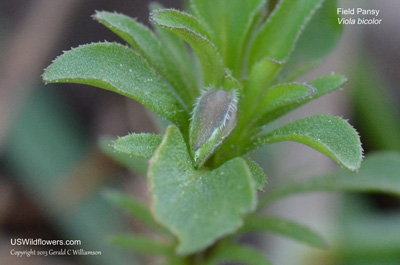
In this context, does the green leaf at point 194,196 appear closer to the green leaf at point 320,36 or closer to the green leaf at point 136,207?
the green leaf at point 136,207

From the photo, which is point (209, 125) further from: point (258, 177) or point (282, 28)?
point (282, 28)

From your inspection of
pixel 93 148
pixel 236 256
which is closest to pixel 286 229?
pixel 236 256

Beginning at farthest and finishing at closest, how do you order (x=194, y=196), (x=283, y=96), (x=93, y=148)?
1. (x=93, y=148)
2. (x=283, y=96)
3. (x=194, y=196)

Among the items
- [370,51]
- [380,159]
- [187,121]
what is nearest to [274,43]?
[187,121]

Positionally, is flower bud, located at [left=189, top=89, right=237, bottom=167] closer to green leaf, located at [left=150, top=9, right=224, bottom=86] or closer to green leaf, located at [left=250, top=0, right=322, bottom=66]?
green leaf, located at [left=150, top=9, right=224, bottom=86]

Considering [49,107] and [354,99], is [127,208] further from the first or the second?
[354,99]

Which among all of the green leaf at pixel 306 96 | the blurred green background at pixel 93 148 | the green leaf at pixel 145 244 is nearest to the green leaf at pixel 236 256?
the green leaf at pixel 145 244

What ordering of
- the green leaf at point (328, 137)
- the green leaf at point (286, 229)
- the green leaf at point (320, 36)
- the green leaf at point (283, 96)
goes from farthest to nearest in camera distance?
the green leaf at point (320, 36)
the green leaf at point (286, 229)
the green leaf at point (283, 96)
the green leaf at point (328, 137)

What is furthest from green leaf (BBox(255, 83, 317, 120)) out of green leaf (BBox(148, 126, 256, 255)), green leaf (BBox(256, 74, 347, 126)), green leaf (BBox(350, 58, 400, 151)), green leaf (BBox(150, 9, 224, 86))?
green leaf (BBox(350, 58, 400, 151))
